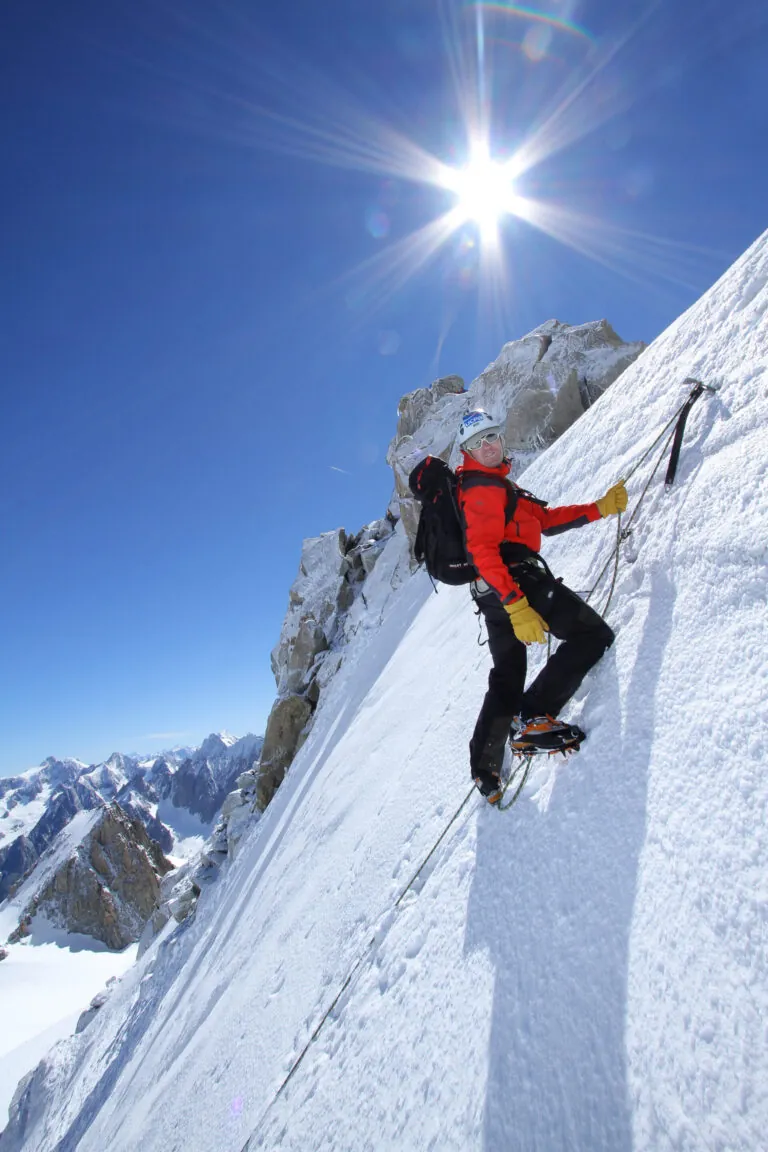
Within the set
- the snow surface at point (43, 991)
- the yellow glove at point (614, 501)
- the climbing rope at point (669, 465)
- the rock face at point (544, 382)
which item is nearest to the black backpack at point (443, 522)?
the yellow glove at point (614, 501)

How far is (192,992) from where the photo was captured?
1073cm

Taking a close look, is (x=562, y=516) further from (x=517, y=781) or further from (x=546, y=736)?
(x=517, y=781)

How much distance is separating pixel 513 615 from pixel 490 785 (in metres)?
1.27

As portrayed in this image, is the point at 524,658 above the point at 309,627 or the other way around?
the other way around

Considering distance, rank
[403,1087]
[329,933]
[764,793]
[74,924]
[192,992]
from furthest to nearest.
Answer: [74,924] < [192,992] < [329,933] < [403,1087] < [764,793]

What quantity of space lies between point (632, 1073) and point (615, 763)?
132cm

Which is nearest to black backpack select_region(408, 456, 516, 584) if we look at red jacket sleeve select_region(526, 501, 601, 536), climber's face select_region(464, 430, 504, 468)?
climber's face select_region(464, 430, 504, 468)

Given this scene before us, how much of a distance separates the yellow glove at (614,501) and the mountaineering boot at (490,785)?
88.2 inches

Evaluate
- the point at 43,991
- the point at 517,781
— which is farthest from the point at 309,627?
the point at 43,991

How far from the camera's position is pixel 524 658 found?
12.3 feet

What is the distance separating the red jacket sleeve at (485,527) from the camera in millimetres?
3430

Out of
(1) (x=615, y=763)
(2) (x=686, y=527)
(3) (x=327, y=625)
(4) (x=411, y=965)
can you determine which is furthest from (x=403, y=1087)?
(3) (x=327, y=625)

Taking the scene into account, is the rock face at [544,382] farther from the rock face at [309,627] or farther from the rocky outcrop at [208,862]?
the rocky outcrop at [208,862]

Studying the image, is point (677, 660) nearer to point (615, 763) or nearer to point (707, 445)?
point (615, 763)
